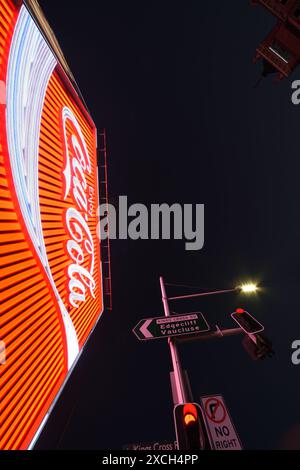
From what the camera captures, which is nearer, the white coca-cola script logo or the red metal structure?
the white coca-cola script logo

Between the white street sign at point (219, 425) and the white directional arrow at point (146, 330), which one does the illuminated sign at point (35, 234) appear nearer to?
the white directional arrow at point (146, 330)

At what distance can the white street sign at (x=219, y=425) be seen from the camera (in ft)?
15.0

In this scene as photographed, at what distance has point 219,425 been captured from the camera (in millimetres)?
4844

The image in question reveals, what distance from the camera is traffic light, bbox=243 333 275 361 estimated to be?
458 centimetres

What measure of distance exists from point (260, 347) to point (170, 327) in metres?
1.83

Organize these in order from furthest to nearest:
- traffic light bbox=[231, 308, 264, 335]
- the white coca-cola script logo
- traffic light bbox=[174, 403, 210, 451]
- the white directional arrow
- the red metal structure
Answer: the red metal structure < the white coca-cola script logo < the white directional arrow < traffic light bbox=[231, 308, 264, 335] < traffic light bbox=[174, 403, 210, 451]

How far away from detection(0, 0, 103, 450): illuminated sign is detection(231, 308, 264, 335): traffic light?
363 centimetres

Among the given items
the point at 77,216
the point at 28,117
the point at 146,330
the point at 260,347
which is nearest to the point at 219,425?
the point at 260,347

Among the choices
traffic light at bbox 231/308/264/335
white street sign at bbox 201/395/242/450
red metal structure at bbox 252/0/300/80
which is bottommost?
white street sign at bbox 201/395/242/450

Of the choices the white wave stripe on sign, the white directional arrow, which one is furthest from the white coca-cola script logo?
the white directional arrow

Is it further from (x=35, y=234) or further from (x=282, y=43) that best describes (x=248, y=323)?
(x=282, y=43)

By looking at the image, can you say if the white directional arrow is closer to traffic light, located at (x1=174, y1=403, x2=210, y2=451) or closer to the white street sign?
the white street sign

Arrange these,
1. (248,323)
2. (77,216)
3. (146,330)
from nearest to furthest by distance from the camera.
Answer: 1. (248,323)
2. (146,330)
3. (77,216)
